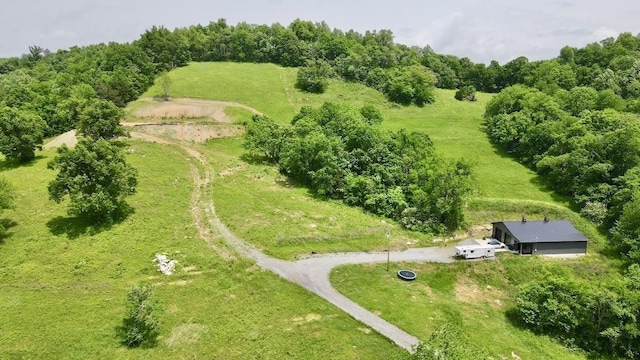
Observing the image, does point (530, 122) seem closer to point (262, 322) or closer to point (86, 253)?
point (262, 322)

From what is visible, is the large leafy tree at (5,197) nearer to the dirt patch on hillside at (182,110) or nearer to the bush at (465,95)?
the dirt patch on hillside at (182,110)

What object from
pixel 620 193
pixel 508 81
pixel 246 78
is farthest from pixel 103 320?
pixel 508 81

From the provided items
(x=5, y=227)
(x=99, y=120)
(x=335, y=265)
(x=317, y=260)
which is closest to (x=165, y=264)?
(x=317, y=260)

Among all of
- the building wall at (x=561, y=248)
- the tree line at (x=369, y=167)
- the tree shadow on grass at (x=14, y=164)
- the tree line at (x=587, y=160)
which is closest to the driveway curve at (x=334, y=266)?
the tree line at (x=369, y=167)

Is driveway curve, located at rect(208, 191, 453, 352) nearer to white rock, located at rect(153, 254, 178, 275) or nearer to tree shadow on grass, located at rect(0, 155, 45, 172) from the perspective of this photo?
white rock, located at rect(153, 254, 178, 275)

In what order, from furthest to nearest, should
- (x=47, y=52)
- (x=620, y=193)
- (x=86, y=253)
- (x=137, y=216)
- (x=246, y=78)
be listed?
(x=47, y=52) < (x=246, y=78) < (x=620, y=193) < (x=137, y=216) < (x=86, y=253)

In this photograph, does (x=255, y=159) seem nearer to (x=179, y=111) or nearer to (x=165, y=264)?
(x=179, y=111)

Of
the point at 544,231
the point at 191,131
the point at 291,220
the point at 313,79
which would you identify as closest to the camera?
the point at 291,220

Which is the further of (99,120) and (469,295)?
(99,120)
